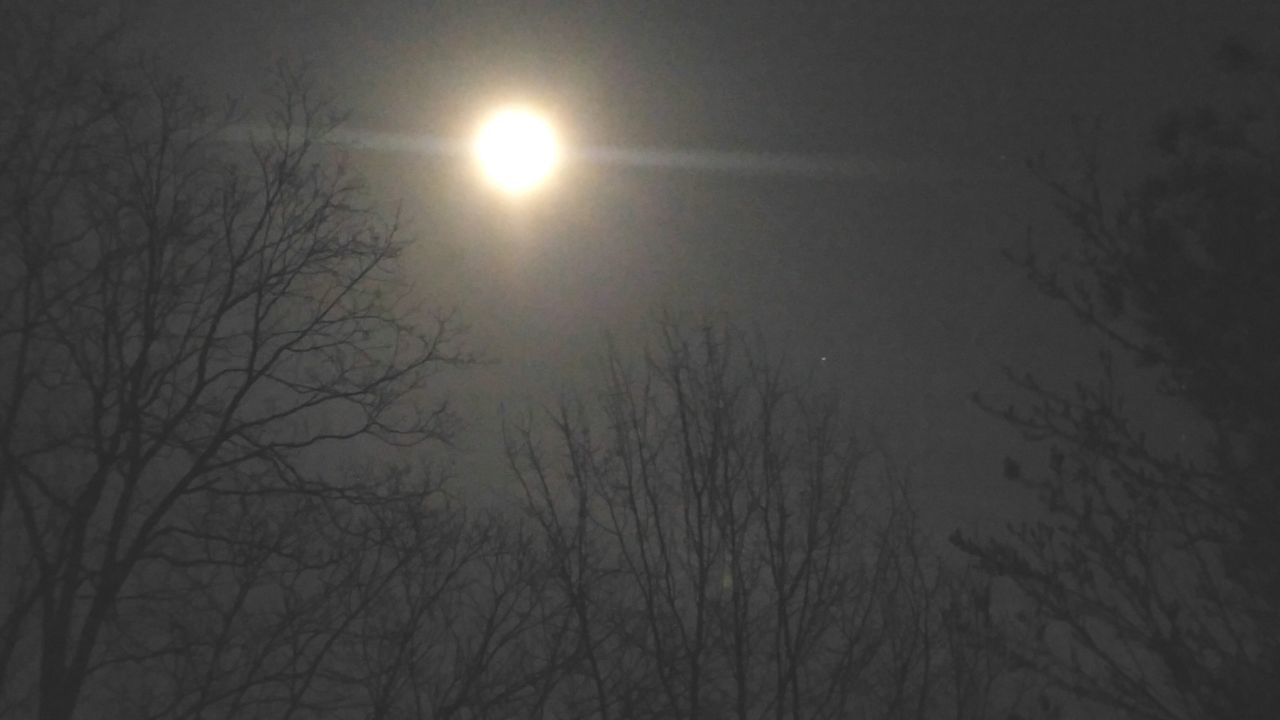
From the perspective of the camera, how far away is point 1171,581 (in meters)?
4.73

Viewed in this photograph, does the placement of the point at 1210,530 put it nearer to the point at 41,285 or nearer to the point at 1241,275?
the point at 1241,275

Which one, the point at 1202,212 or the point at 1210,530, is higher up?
the point at 1202,212

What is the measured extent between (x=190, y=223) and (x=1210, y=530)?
827 cm

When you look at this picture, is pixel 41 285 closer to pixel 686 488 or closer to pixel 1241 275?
pixel 686 488

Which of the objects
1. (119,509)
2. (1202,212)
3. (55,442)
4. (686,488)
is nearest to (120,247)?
(55,442)

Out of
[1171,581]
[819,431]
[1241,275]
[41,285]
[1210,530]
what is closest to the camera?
[1241,275]

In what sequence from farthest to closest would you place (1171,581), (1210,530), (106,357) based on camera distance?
(106,357)
(1171,581)
(1210,530)

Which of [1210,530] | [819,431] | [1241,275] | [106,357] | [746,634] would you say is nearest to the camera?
[1241,275]

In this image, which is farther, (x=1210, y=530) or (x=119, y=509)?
(x=119, y=509)

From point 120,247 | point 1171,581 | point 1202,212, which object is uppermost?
point 120,247

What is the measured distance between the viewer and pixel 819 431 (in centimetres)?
1060

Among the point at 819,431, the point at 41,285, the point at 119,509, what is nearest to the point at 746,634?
the point at 819,431

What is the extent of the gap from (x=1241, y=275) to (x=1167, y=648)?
6.05 feet

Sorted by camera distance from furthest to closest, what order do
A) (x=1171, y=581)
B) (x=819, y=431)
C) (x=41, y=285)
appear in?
Result: (x=819, y=431), (x=41, y=285), (x=1171, y=581)
